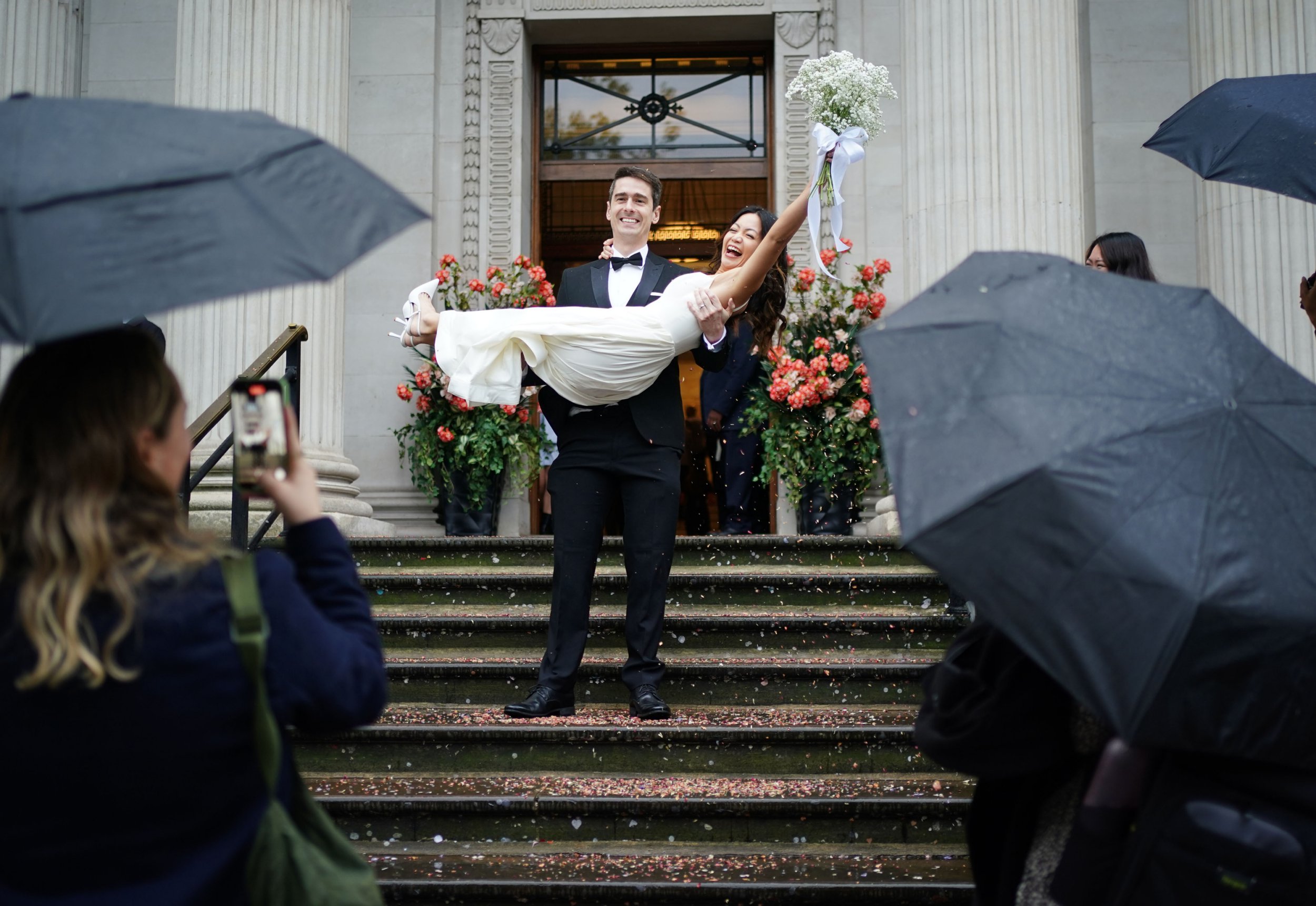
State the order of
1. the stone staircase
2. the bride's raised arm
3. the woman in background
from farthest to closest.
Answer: the bride's raised arm → the stone staircase → the woman in background

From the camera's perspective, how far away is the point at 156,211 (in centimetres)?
182

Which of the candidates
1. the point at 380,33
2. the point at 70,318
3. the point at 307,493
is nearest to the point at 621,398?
the point at 307,493

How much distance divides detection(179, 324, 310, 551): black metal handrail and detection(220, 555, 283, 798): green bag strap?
3.54 meters

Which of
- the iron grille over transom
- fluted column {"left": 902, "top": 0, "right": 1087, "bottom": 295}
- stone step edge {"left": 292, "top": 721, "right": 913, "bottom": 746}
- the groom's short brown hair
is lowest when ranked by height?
stone step edge {"left": 292, "top": 721, "right": 913, "bottom": 746}

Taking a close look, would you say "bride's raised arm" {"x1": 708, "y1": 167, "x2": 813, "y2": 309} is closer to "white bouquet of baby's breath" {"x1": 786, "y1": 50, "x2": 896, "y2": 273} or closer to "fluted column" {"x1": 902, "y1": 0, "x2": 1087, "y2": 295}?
"white bouquet of baby's breath" {"x1": 786, "y1": 50, "x2": 896, "y2": 273}

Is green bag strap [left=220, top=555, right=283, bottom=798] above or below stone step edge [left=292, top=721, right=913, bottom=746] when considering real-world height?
above

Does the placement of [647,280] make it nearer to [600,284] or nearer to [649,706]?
[600,284]

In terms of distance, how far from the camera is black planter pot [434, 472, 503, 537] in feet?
27.4

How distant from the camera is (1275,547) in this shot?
1.97 meters

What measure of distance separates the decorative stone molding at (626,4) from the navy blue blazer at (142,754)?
871 cm

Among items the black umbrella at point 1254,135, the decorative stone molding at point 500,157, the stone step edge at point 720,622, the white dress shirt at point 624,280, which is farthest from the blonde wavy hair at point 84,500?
the decorative stone molding at point 500,157

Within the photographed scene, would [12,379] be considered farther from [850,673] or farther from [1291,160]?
[850,673]

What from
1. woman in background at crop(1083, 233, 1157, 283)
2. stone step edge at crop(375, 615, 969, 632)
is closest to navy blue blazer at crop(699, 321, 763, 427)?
stone step edge at crop(375, 615, 969, 632)

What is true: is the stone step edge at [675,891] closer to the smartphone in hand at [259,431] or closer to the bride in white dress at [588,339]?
the bride in white dress at [588,339]
